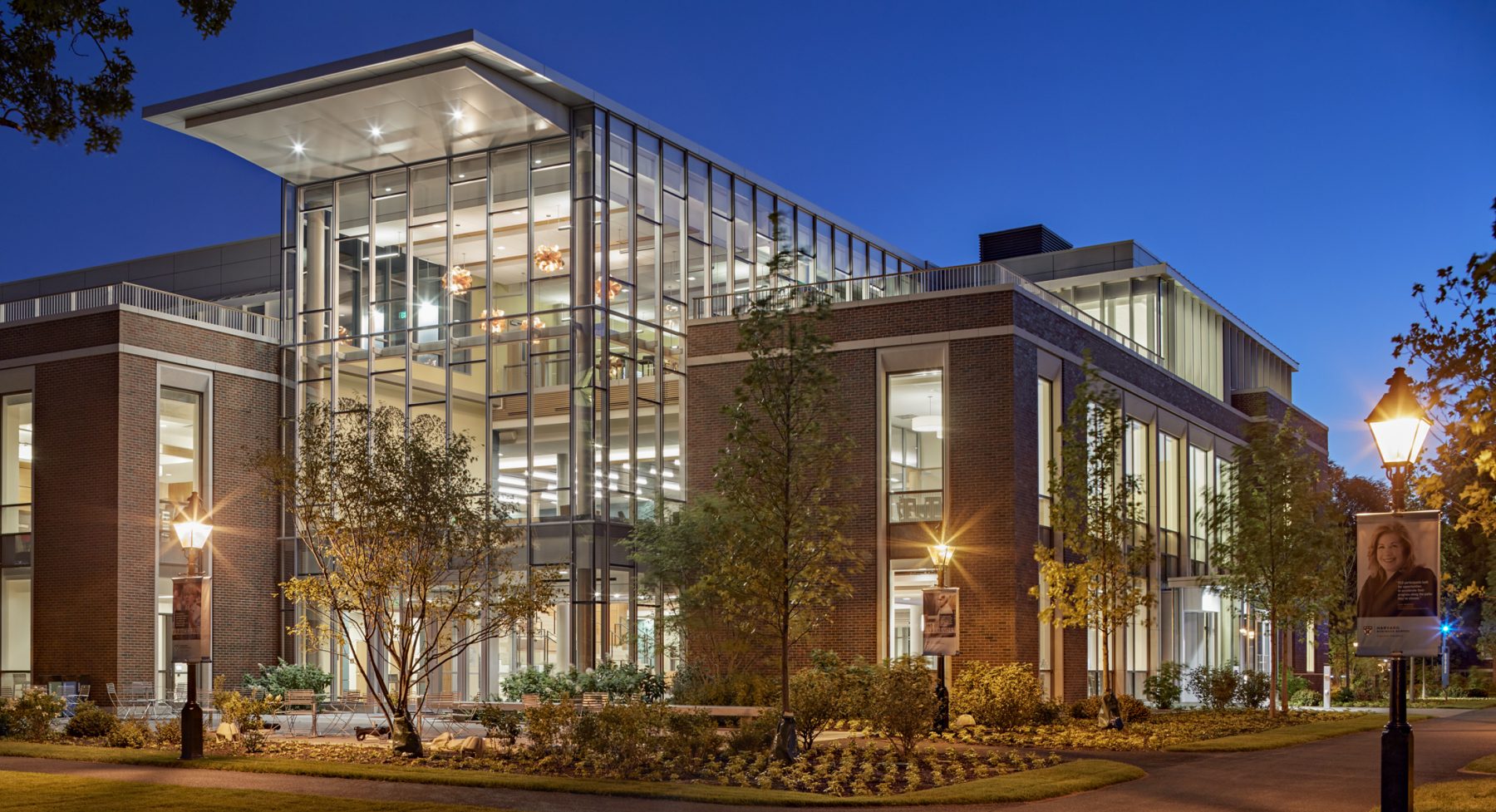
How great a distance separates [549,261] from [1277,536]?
18.3m

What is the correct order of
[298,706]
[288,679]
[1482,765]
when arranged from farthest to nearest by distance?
[288,679]
[298,706]
[1482,765]

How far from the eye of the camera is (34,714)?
24.9 metres

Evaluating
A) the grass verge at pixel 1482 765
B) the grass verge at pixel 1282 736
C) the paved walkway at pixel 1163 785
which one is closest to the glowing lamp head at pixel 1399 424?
the paved walkway at pixel 1163 785

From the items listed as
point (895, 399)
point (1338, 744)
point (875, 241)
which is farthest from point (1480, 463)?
point (875, 241)

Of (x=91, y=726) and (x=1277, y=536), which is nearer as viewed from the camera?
(x=91, y=726)

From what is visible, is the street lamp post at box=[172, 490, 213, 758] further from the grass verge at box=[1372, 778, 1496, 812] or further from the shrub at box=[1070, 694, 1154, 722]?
the shrub at box=[1070, 694, 1154, 722]

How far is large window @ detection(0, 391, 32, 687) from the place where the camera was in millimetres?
36188

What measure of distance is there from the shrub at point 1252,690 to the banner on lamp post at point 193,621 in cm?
2566

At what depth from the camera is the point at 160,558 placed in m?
35.3

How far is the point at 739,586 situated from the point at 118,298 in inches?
870

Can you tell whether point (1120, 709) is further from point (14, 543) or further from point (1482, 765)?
point (14, 543)

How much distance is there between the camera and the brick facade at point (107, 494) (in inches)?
1352

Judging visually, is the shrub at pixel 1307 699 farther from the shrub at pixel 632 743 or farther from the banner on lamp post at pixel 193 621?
the banner on lamp post at pixel 193 621

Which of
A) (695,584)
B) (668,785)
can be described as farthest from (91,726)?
(668,785)
